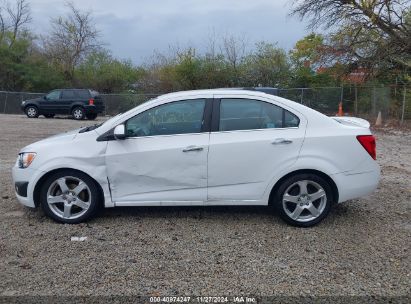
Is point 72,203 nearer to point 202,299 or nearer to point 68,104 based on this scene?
point 202,299

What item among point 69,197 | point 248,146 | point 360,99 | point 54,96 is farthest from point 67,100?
point 248,146

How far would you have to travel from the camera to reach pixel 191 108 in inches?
209

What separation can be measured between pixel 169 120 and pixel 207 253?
1.69 metres

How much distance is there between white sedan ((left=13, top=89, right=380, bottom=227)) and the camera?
511 cm

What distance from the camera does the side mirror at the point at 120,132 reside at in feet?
16.7

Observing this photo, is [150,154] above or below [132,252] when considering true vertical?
above

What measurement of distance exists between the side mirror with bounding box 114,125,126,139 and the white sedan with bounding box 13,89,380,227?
2 cm

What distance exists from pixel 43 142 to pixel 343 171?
11.8 ft

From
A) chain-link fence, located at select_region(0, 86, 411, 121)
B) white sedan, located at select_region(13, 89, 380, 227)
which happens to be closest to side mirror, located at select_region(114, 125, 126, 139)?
white sedan, located at select_region(13, 89, 380, 227)

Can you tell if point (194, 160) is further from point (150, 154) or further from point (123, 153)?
point (123, 153)

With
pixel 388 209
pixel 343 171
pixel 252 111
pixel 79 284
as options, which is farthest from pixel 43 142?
pixel 388 209

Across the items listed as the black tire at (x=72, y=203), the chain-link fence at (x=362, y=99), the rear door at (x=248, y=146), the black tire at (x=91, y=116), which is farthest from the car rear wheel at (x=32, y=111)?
the rear door at (x=248, y=146)

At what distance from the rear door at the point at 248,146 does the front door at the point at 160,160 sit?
0.56ft

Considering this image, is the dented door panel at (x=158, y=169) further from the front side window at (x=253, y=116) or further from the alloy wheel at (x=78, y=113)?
the alloy wheel at (x=78, y=113)
